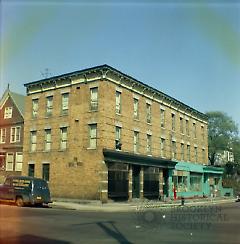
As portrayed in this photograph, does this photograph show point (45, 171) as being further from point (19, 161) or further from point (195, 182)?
point (195, 182)

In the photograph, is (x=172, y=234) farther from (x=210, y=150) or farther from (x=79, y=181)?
(x=210, y=150)

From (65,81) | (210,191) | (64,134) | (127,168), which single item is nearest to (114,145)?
(127,168)

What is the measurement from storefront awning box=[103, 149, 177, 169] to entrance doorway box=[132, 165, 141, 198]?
Result: 0.84 m

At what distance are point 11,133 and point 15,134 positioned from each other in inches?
29.8

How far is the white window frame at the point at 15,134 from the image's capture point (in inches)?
1587

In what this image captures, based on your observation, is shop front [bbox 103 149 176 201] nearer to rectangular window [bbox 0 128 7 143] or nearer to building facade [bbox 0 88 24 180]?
building facade [bbox 0 88 24 180]

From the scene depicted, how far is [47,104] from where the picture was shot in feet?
123

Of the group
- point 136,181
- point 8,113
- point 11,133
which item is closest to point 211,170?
point 136,181

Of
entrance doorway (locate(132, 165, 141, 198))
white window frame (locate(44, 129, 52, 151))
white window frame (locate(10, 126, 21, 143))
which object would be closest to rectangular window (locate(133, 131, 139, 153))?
entrance doorway (locate(132, 165, 141, 198))

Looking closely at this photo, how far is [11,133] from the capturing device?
135ft

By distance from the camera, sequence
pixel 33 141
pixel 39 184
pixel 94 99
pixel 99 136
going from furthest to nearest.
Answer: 1. pixel 33 141
2. pixel 94 99
3. pixel 99 136
4. pixel 39 184

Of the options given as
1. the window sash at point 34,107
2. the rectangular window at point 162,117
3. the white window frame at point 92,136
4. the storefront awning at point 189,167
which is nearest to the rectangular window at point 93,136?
the white window frame at point 92,136

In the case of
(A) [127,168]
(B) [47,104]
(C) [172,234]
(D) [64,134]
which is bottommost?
(C) [172,234]

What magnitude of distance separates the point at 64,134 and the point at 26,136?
550cm
